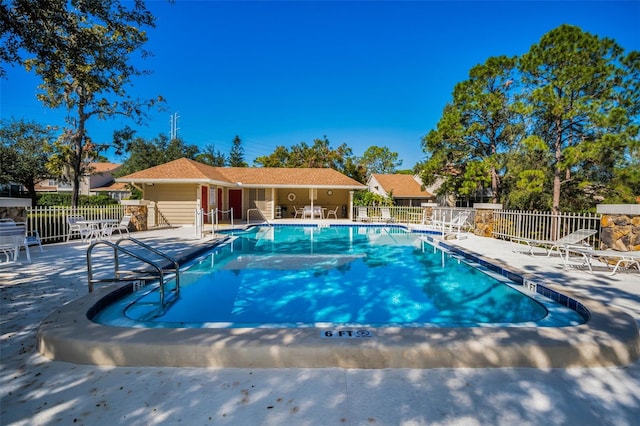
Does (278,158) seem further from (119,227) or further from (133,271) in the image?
(133,271)

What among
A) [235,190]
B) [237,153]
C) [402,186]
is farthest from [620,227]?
[237,153]

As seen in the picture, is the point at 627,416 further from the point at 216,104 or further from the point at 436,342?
the point at 216,104

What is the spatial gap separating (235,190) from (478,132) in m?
18.1

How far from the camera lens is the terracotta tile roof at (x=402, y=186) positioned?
33.8m

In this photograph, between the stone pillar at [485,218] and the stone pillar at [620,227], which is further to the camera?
the stone pillar at [485,218]

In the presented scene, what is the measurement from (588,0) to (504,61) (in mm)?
8473

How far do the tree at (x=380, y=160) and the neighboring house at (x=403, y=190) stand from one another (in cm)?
2261

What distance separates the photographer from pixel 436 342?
277 centimetres

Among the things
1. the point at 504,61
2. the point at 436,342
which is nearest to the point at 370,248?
the point at 436,342

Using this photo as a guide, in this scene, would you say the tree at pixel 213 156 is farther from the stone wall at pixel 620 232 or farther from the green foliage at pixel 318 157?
the stone wall at pixel 620 232

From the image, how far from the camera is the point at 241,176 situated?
883 inches

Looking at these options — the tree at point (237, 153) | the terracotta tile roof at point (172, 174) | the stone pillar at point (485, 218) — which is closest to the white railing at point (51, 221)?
the terracotta tile roof at point (172, 174)

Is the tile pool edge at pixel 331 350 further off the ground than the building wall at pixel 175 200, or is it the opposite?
the building wall at pixel 175 200

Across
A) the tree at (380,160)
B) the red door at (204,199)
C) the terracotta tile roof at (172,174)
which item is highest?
the tree at (380,160)
